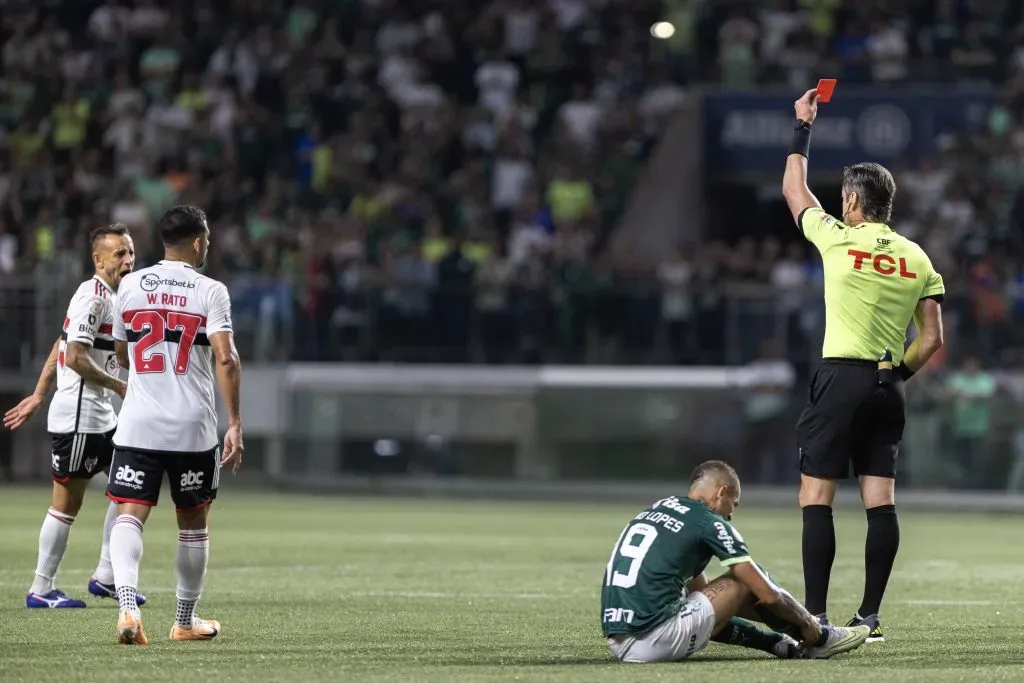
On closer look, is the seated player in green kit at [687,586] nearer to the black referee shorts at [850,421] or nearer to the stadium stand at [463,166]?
the black referee shorts at [850,421]

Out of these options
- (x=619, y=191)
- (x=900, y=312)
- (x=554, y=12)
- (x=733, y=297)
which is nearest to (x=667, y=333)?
(x=733, y=297)

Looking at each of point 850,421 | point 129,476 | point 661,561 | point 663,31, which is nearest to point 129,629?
point 129,476

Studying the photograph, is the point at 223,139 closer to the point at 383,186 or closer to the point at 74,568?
the point at 383,186

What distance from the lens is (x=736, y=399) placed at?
74.3 feet

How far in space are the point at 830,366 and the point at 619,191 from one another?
17559mm

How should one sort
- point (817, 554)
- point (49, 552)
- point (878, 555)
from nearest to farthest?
point (817, 554), point (878, 555), point (49, 552)

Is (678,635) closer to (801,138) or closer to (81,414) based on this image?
(801,138)

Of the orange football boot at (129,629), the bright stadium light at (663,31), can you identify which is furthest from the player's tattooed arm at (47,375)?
the bright stadium light at (663,31)

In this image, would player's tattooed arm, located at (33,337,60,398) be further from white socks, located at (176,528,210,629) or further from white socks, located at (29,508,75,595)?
white socks, located at (176,528,210,629)

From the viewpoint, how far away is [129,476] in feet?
30.1

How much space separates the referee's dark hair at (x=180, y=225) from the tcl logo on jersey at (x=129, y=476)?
41.6 inches

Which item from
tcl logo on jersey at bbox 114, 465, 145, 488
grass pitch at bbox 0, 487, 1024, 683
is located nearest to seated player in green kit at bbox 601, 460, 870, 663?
grass pitch at bbox 0, 487, 1024, 683

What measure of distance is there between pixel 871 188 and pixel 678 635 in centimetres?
236

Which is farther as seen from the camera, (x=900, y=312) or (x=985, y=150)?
(x=985, y=150)
